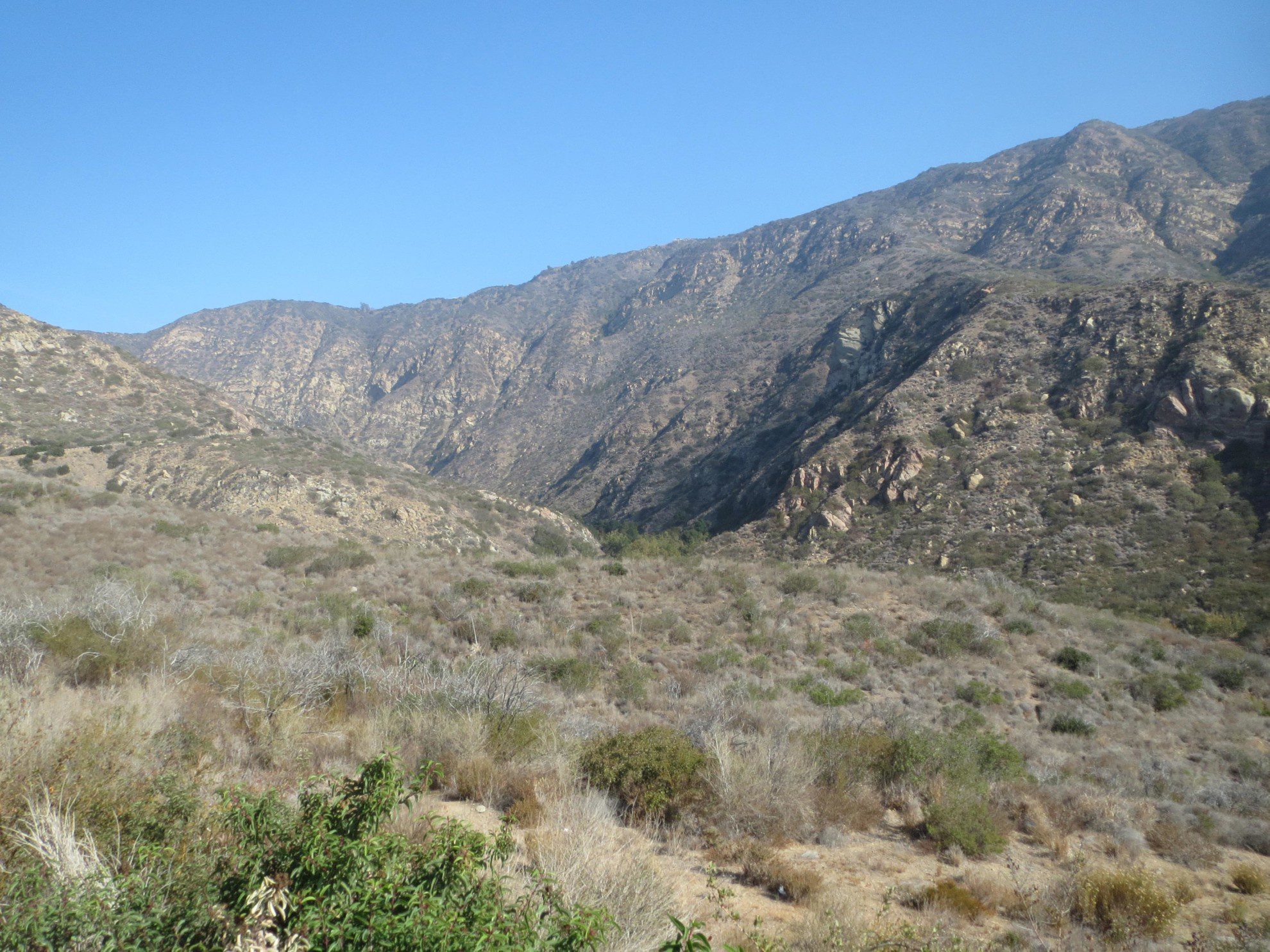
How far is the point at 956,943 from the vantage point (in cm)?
377

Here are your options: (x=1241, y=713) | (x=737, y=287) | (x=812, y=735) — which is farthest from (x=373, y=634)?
(x=737, y=287)

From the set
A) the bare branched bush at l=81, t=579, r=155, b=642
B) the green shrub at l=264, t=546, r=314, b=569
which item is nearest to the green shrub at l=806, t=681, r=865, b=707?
the bare branched bush at l=81, t=579, r=155, b=642

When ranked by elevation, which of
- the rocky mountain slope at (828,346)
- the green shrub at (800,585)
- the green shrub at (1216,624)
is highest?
the rocky mountain slope at (828,346)

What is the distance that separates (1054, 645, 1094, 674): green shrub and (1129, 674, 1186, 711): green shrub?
0.86 meters

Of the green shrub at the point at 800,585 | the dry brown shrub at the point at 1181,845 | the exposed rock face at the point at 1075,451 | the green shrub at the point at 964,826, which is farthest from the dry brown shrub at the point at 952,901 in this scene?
the exposed rock face at the point at 1075,451

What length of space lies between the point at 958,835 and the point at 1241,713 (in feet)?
40.0

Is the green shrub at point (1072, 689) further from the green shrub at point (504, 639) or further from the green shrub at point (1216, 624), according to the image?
the green shrub at point (504, 639)

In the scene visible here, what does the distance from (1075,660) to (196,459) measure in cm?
3996

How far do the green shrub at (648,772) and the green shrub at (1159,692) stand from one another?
1246cm

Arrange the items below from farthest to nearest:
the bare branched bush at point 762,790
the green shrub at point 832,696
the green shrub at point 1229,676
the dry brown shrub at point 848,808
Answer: the green shrub at point 1229,676, the green shrub at point 832,696, the dry brown shrub at point 848,808, the bare branched bush at point 762,790

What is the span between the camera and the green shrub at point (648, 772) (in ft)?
19.4

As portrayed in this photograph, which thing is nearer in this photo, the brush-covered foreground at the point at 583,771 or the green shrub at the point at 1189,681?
the brush-covered foreground at the point at 583,771

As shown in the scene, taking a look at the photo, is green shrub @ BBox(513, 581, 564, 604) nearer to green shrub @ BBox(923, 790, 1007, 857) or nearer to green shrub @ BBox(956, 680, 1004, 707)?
green shrub @ BBox(956, 680, 1004, 707)

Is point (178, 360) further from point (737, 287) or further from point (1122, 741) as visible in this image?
→ point (1122, 741)
